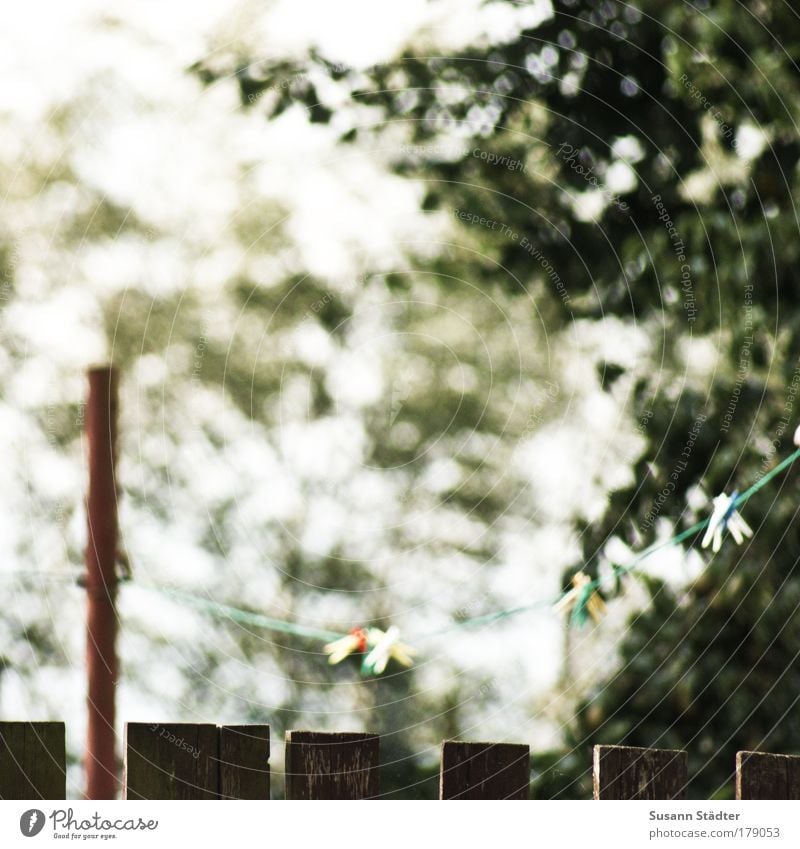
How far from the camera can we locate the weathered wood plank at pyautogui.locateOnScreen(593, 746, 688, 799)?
4.43 feet

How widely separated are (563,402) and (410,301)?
2.52 ft

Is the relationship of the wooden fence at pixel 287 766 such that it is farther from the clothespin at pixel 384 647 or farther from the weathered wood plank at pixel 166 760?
the clothespin at pixel 384 647

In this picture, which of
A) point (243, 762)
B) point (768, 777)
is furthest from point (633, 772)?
point (243, 762)

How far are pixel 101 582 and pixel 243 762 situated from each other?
0.66 m

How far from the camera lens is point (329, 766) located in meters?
1.32

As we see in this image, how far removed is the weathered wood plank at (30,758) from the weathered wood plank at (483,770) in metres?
0.45

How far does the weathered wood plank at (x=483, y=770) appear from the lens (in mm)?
1328

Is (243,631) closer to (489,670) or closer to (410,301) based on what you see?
(489,670)

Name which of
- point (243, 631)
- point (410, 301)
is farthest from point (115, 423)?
point (243, 631)

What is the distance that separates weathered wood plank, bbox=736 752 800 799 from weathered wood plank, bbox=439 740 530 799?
272mm

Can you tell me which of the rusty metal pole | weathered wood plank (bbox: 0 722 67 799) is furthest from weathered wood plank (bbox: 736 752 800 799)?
the rusty metal pole

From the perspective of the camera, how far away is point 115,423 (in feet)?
6.36

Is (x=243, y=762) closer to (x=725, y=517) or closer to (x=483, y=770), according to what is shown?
(x=483, y=770)
